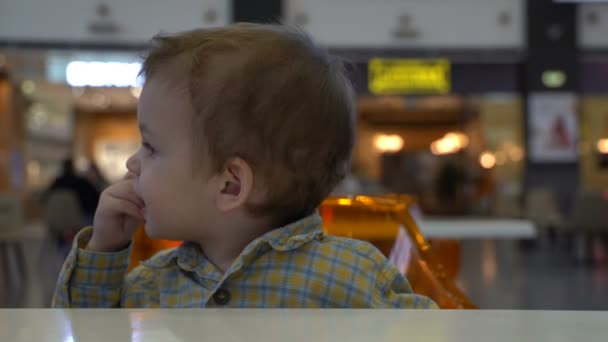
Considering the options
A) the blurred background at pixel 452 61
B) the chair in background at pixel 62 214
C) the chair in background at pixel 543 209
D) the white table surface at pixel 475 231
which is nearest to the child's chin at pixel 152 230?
the white table surface at pixel 475 231

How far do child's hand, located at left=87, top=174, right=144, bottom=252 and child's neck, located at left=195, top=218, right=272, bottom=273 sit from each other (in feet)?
0.29

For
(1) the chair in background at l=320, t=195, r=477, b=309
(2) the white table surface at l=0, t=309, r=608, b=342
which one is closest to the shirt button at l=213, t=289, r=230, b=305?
(2) the white table surface at l=0, t=309, r=608, b=342

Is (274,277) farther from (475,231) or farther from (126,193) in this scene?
(475,231)

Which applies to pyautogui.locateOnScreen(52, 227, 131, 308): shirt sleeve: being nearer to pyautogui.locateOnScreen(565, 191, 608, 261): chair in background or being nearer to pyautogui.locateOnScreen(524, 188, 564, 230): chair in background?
pyautogui.locateOnScreen(565, 191, 608, 261): chair in background

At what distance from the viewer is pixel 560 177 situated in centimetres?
850

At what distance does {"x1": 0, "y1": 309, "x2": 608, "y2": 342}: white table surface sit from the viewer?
20.5 inches

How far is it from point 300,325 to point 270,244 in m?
0.33

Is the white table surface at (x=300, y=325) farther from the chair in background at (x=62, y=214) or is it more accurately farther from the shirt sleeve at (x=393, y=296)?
the chair in background at (x=62, y=214)

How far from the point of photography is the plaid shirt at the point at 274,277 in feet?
2.84

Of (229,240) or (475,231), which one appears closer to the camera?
(229,240)

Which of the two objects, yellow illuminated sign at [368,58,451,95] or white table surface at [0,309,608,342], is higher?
white table surface at [0,309,608,342]

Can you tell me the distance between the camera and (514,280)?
19.4 ft

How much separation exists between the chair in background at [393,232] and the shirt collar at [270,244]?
38 cm

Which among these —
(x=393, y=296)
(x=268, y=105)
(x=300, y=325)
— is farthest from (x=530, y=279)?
(x=300, y=325)
